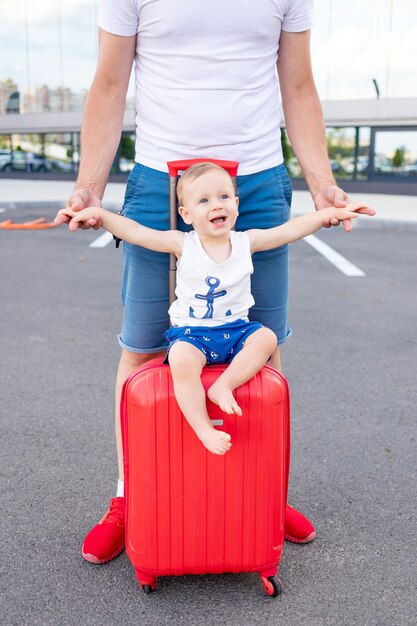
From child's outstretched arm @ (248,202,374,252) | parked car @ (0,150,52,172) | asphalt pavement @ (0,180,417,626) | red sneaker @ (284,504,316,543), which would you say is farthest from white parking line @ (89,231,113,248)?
parked car @ (0,150,52,172)

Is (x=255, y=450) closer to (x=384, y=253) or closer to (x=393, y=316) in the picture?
(x=393, y=316)

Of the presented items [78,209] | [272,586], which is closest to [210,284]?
[78,209]

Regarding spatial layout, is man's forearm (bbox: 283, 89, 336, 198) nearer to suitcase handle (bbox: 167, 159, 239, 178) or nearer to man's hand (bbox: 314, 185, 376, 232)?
man's hand (bbox: 314, 185, 376, 232)

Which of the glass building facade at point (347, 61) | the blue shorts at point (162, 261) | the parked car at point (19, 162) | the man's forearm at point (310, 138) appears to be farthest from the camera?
the parked car at point (19, 162)

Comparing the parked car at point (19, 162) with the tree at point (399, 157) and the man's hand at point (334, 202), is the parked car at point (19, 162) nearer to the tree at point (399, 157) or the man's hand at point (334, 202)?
the tree at point (399, 157)

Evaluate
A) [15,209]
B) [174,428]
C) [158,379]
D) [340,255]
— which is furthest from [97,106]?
[15,209]

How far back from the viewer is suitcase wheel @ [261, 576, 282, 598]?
214 cm

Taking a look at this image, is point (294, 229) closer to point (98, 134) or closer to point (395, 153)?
point (98, 134)

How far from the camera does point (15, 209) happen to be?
15.2 m

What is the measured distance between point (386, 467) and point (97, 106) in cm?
188

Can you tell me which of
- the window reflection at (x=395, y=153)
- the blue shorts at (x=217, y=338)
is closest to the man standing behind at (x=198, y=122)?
the blue shorts at (x=217, y=338)

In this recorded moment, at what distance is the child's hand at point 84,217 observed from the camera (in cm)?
200

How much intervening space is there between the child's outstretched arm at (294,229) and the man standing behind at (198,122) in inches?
2.7

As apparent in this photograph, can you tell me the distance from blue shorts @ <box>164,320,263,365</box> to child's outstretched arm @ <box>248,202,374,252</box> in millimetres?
255
